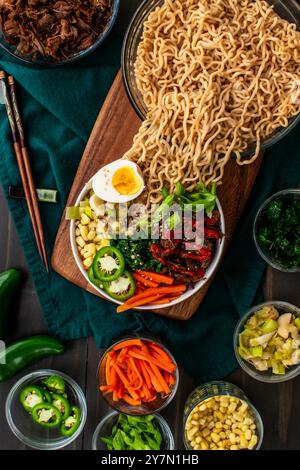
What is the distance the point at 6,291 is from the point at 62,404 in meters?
0.80

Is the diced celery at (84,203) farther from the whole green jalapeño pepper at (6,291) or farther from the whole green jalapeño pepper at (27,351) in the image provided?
the whole green jalapeño pepper at (27,351)

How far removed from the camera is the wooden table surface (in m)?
3.76

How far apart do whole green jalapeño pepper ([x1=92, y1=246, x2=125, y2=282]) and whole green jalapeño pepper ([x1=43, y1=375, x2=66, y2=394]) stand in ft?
2.60

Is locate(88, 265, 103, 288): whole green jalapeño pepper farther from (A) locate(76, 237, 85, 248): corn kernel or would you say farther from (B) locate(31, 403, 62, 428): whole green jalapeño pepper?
(B) locate(31, 403, 62, 428): whole green jalapeño pepper

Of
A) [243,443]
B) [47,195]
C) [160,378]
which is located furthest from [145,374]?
[47,195]

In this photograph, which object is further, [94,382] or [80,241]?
[94,382]

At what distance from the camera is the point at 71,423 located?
12.3ft

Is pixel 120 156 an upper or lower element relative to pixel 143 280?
upper

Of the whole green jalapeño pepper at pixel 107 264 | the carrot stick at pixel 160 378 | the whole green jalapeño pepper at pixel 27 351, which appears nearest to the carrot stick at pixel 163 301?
the whole green jalapeño pepper at pixel 107 264

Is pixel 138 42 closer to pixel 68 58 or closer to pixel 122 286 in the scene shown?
pixel 68 58

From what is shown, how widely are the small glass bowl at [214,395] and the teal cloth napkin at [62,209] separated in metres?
0.07

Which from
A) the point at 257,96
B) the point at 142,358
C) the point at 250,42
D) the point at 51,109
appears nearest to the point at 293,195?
the point at 257,96

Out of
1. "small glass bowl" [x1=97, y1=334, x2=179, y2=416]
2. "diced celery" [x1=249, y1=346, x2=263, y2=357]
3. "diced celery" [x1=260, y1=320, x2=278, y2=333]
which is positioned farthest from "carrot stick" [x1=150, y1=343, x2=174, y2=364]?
"diced celery" [x1=260, y1=320, x2=278, y2=333]

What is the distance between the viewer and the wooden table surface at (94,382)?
12.3 ft
